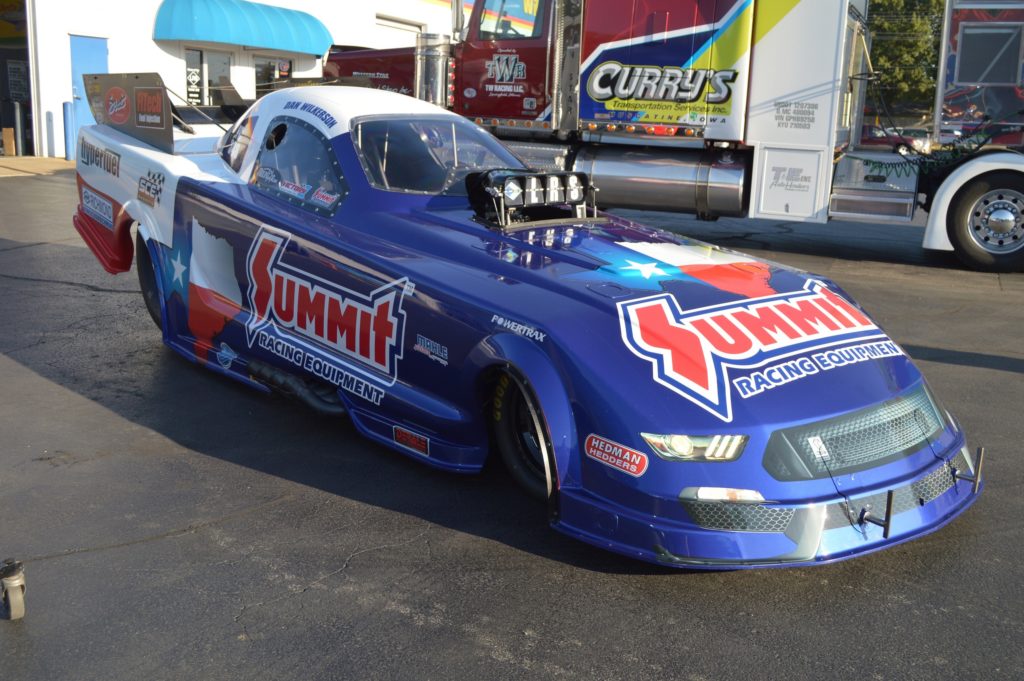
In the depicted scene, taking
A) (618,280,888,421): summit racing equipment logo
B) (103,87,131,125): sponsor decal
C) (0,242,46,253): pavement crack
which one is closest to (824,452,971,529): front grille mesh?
(618,280,888,421): summit racing equipment logo

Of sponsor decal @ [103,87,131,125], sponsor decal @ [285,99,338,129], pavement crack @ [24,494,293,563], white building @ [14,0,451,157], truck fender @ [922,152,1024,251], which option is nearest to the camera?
pavement crack @ [24,494,293,563]

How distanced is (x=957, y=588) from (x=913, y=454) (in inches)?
19.0

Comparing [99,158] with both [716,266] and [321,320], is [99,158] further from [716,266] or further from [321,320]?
[716,266]

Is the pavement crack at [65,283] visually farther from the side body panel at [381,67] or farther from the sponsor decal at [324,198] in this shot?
the side body panel at [381,67]

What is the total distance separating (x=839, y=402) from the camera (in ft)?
12.2

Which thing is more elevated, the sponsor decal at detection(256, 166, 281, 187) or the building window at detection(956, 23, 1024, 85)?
the building window at detection(956, 23, 1024, 85)

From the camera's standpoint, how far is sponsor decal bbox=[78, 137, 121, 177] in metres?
6.61

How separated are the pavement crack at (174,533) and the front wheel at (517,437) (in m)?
0.95

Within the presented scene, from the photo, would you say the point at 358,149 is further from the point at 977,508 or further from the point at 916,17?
the point at 916,17

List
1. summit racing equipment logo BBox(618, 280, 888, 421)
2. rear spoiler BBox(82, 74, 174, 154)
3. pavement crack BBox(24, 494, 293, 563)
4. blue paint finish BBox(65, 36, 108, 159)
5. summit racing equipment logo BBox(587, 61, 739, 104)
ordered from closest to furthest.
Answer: summit racing equipment logo BBox(618, 280, 888, 421) < pavement crack BBox(24, 494, 293, 563) < rear spoiler BBox(82, 74, 174, 154) < summit racing equipment logo BBox(587, 61, 739, 104) < blue paint finish BBox(65, 36, 108, 159)

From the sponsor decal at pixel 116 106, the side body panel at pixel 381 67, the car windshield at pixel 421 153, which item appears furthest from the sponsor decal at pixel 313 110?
the side body panel at pixel 381 67

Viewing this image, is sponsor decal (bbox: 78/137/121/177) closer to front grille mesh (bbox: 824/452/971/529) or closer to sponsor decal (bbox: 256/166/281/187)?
sponsor decal (bbox: 256/166/281/187)

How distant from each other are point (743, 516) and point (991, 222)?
807 centimetres

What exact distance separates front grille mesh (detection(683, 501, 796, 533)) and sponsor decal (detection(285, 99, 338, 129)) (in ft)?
9.73
